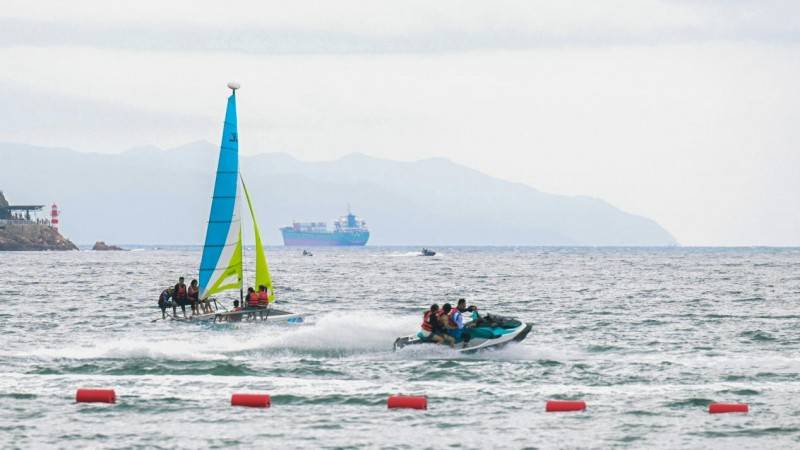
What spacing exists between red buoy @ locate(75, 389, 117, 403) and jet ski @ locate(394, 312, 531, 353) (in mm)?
11408

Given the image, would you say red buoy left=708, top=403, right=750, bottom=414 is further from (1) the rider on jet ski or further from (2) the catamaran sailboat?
(2) the catamaran sailboat

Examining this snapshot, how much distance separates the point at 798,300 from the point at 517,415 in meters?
50.6

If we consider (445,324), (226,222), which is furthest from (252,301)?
(445,324)

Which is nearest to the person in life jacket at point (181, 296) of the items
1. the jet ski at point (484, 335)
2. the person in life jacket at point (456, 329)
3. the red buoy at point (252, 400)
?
the jet ski at point (484, 335)

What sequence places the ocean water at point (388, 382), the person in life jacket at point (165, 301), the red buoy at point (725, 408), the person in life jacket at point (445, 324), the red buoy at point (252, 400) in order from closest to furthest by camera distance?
the ocean water at point (388, 382), the red buoy at point (725, 408), the red buoy at point (252, 400), the person in life jacket at point (445, 324), the person in life jacket at point (165, 301)

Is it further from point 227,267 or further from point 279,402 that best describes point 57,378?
point 227,267

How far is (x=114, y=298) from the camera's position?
77.2m

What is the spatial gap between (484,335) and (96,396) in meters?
→ 13.3

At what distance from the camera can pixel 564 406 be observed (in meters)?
29.7

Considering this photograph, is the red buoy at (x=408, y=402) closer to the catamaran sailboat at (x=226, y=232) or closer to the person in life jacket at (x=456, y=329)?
the person in life jacket at (x=456, y=329)

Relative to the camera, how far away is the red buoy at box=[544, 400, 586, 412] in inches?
1168

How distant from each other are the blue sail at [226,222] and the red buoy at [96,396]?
2302 cm

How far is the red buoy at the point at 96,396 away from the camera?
1214 inches

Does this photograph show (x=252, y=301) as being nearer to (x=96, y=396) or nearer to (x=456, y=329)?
(x=456, y=329)
